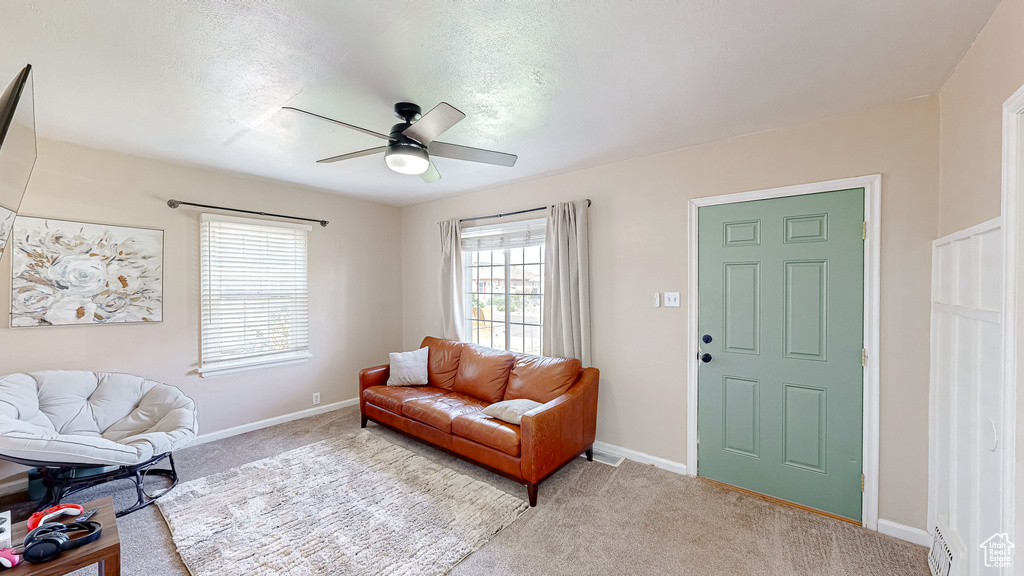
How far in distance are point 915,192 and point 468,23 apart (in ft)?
8.36

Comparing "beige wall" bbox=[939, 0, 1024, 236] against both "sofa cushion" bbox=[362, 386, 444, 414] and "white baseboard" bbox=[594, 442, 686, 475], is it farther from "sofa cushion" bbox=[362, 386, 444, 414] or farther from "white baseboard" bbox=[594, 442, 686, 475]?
"sofa cushion" bbox=[362, 386, 444, 414]

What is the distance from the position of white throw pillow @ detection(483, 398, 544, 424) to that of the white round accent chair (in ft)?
7.02

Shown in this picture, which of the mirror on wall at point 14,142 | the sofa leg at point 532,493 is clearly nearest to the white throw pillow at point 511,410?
the sofa leg at point 532,493

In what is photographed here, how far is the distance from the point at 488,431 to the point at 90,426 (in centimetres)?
280

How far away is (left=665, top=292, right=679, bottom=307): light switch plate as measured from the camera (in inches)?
116

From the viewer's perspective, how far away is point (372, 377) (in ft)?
12.7

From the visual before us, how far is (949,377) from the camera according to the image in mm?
1860

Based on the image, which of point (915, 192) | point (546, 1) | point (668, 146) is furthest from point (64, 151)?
point (915, 192)

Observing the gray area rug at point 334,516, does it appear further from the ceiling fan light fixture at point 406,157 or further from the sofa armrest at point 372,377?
the ceiling fan light fixture at point 406,157

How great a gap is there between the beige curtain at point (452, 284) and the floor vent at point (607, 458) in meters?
1.92

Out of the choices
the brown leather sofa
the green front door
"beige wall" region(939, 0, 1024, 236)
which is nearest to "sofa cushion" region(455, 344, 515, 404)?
the brown leather sofa

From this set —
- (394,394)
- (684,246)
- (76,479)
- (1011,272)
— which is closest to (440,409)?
(394,394)

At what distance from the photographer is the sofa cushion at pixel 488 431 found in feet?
8.55

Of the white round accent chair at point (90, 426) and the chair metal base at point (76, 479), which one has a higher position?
the white round accent chair at point (90, 426)
